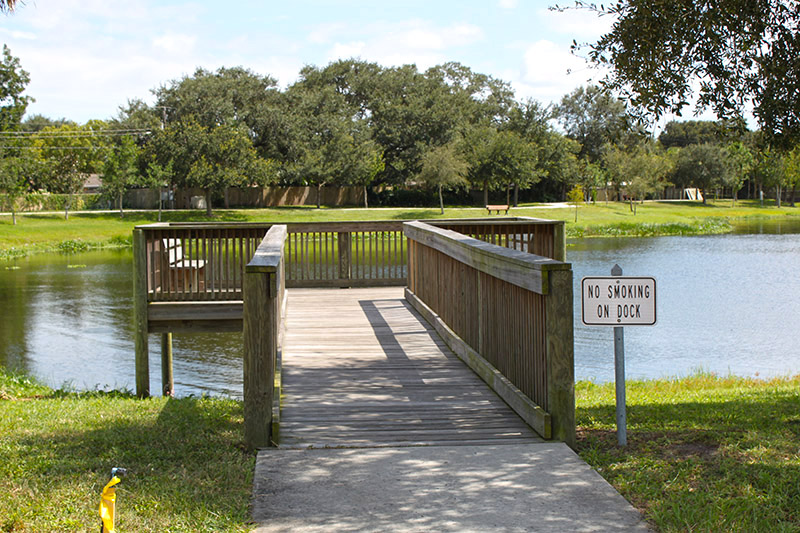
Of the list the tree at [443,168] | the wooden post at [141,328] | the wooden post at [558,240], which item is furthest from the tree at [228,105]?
the wooden post at [558,240]

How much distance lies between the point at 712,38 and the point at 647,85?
773 mm

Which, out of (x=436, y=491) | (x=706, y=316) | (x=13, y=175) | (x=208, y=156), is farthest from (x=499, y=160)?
(x=436, y=491)

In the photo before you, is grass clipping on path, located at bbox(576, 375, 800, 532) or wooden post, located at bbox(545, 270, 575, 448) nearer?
grass clipping on path, located at bbox(576, 375, 800, 532)

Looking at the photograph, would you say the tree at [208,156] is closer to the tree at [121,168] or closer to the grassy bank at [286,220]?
the tree at [121,168]

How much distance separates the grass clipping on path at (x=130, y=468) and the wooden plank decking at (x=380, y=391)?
23.8 inches

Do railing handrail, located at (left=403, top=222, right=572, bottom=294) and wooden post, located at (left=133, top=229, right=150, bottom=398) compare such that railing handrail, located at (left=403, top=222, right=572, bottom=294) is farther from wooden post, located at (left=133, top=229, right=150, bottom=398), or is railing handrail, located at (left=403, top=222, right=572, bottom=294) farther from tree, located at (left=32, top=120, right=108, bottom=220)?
tree, located at (left=32, top=120, right=108, bottom=220)

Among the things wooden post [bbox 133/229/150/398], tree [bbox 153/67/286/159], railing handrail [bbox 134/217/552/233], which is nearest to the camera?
wooden post [bbox 133/229/150/398]

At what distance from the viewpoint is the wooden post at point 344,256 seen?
547 inches

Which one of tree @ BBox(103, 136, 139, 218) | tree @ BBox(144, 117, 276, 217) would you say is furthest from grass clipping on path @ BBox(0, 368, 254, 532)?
tree @ BBox(103, 136, 139, 218)

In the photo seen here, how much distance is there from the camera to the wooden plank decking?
5.85m

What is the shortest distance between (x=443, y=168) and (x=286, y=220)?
12503mm

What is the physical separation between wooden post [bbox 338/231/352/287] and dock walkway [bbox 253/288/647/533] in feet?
17.5

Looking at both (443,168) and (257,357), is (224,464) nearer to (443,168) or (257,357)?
(257,357)

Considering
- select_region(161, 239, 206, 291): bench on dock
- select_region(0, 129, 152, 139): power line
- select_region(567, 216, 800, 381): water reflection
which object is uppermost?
select_region(0, 129, 152, 139): power line
